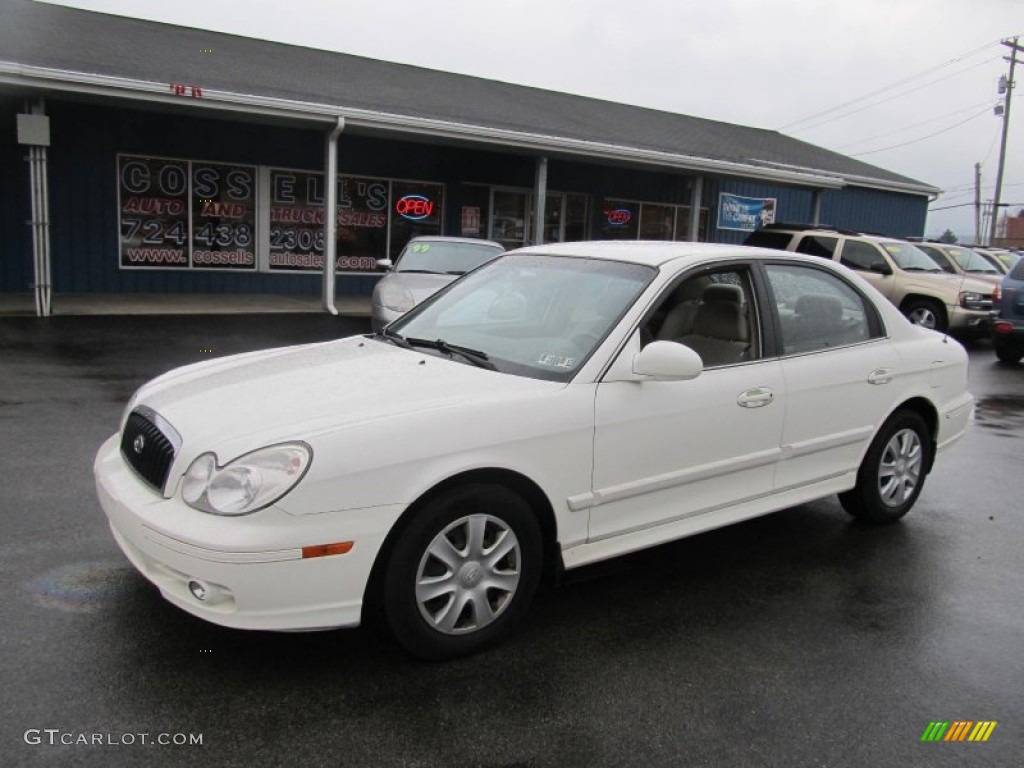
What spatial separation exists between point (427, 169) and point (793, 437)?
15.1 meters

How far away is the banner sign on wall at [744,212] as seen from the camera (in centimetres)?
2317

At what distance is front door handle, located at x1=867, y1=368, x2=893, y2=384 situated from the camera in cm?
468

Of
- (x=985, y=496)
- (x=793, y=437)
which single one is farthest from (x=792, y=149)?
(x=793, y=437)

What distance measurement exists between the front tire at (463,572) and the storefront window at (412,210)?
15.3 meters

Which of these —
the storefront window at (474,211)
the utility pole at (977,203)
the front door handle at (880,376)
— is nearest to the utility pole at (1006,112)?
the utility pole at (977,203)

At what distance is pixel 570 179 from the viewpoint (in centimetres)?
2028

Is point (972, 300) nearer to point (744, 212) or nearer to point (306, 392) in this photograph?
point (744, 212)

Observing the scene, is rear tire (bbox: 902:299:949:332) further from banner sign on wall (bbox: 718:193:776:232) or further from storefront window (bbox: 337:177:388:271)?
storefront window (bbox: 337:177:388:271)

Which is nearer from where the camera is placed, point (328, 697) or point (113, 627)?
point (328, 697)

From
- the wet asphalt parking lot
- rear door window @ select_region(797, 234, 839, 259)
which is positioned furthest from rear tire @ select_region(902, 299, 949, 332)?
the wet asphalt parking lot

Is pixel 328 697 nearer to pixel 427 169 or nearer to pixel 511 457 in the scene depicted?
pixel 511 457

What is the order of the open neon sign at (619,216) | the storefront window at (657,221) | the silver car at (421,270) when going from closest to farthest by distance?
the silver car at (421,270), the open neon sign at (619,216), the storefront window at (657,221)

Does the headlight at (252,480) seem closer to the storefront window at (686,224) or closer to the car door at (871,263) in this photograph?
the car door at (871,263)

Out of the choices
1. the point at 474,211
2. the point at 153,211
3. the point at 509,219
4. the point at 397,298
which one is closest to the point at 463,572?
the point at 397,298
